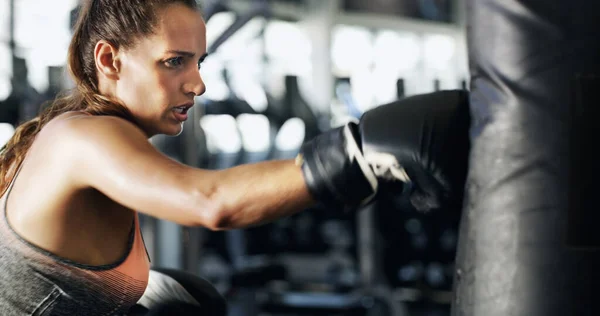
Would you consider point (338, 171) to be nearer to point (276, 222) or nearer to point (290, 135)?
point (276, 222)

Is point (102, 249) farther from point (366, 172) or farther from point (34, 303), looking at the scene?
point (366, 172)

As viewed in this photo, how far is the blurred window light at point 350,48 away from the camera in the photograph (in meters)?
10.7

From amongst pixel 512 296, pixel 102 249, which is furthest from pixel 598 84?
pixel 102 249

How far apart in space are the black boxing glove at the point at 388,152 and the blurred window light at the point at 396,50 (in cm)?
1001

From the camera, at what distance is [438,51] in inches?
470

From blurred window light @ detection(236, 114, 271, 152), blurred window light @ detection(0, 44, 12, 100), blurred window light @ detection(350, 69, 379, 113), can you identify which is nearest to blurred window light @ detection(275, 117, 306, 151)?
Result: blurred window light @ detection(236, 114, 271, 152)

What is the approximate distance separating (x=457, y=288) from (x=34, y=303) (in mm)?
747

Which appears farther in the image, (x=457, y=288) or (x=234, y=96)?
(x=234, y=96)

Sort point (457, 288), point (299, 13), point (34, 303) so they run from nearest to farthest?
point (457, 288), point (34, 303), point (299, 13)

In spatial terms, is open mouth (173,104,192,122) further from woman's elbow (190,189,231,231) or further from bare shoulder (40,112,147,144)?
woman's elbow (190,189,231,231)

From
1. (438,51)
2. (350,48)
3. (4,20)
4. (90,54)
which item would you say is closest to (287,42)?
(350,48)

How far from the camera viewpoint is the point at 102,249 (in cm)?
135

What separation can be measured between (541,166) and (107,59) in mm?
777

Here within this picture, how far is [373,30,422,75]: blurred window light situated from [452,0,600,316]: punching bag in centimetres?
1000
